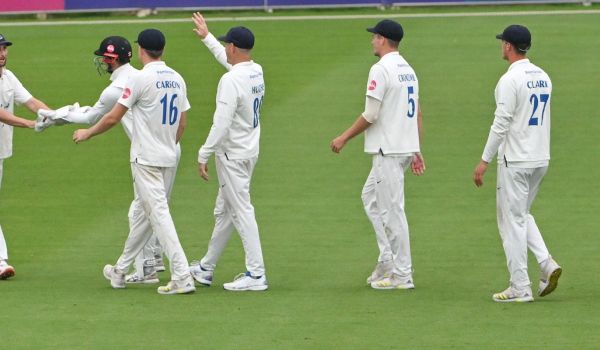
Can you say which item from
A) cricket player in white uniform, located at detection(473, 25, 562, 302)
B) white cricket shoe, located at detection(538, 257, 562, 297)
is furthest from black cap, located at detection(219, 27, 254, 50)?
white cricket shoe, located at detection(538, 257, 562, 297)

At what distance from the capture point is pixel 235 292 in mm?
13086

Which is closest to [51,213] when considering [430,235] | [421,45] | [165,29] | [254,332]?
[430,235]

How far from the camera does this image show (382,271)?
13.4 metres

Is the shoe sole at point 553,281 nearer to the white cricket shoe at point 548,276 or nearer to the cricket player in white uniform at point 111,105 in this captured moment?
the white cricket shoe at point 548,276

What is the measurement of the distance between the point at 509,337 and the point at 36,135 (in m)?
12.5

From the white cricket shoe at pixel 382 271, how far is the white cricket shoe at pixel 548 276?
4.91ft

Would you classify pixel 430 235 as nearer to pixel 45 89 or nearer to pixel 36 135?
pixel 36 135

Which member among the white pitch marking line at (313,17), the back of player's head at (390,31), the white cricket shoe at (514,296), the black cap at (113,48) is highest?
the white pitch marking line at (313,17)

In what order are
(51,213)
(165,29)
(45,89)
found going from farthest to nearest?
(165,29) → (45,89) → (51,213)

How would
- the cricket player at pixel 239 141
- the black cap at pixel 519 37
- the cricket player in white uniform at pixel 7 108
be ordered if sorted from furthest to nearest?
the cricket player in white uniform at pixel 7 108
the cricket player at pixel 239 141
the black cap at pixel 519 37

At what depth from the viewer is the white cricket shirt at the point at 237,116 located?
42.3 feet

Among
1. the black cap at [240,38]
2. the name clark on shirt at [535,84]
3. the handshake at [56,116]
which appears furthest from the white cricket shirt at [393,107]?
the handshake at [56,116]

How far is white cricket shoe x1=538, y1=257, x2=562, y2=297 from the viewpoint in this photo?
12401 millimetres

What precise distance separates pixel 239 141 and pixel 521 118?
2620 mm
